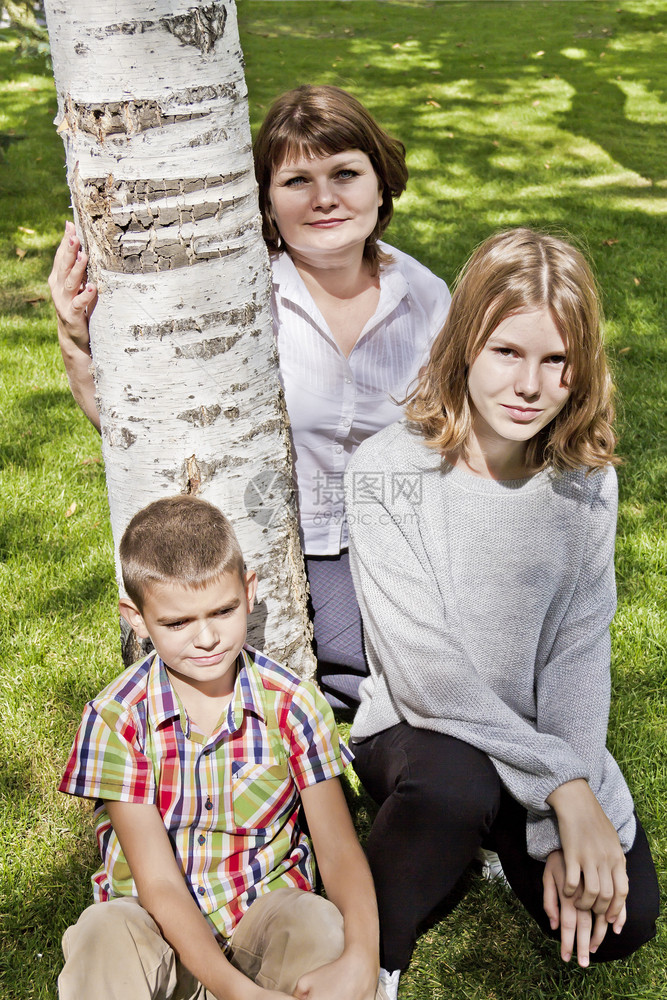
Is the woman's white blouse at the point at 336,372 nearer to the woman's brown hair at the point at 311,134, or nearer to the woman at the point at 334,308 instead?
the woman at the point at 334,308

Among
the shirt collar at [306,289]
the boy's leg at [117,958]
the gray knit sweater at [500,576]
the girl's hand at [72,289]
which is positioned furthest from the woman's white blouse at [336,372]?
the boy's leg at [117,958]

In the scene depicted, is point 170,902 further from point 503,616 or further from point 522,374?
point 522,374

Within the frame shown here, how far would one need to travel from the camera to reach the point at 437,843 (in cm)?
192

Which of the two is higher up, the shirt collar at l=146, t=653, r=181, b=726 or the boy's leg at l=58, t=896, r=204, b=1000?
the shirt collar at l=146, t=653, r=181, b=726

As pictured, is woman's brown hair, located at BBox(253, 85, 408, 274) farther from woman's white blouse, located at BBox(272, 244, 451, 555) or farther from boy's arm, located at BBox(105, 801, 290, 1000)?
boy's arm, located at BBox(105, 801, 290, 1000)

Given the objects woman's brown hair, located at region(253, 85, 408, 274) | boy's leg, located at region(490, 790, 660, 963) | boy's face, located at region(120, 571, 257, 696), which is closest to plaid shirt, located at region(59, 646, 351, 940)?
boy's face, located at region(120, 571, 257, 696)

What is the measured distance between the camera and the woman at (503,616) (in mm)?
1908

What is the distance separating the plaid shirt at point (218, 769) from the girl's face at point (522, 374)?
725 millimetres

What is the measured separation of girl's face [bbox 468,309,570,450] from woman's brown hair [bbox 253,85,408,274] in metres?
0.79

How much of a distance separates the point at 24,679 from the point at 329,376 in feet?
4.27

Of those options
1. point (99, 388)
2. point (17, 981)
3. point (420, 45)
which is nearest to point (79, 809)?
point (17, 981)

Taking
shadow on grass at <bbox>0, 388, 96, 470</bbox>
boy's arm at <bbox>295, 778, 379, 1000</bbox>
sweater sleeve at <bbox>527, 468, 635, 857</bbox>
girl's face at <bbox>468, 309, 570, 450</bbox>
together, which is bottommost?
shadow on grass at <bbox>0, 388, 96, 470</bbox>

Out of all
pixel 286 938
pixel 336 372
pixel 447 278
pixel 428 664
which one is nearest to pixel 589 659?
pixel 428 664

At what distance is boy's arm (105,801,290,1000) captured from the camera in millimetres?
1689
